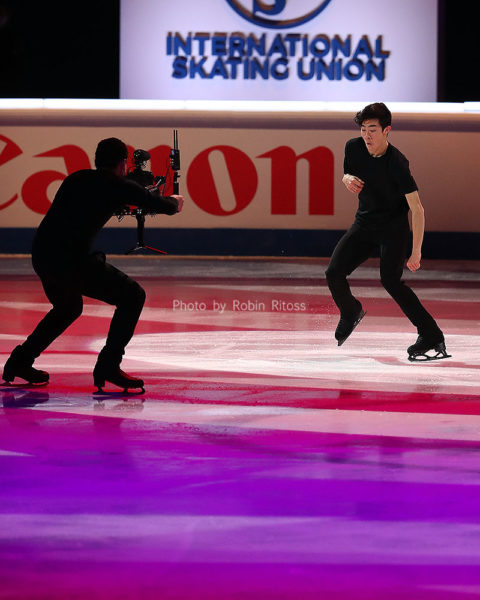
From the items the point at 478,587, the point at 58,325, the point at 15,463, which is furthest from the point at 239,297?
the point at 478,587

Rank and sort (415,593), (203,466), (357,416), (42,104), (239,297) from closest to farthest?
(415,593) < (203,466) < (357,416) < (239,297) < (42,104)

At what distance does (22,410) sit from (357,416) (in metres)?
1.99

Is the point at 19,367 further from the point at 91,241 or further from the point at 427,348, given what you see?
the point at 427,348

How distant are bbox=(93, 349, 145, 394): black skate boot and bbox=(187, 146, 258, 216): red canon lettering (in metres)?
14.2

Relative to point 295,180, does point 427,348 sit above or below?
below

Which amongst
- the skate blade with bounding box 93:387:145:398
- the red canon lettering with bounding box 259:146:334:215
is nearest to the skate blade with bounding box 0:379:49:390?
Answer: the skate blade with bounding box 93:387:145:398

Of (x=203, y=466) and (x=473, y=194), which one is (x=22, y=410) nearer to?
(x=203, y=466)

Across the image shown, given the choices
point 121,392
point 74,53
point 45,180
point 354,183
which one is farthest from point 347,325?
→ point 74,53

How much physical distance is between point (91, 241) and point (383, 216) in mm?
2544

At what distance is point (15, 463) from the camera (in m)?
6.20

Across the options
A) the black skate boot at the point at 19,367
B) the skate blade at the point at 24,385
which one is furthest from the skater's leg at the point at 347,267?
the black skate boot at the point at 19,367

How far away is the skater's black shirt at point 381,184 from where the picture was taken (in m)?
9.28

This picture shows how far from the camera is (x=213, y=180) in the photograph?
2227 centimetres

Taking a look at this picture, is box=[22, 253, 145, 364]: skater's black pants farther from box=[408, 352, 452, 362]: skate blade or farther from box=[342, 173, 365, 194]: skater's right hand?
box=[408, 352, 452, 362]: skate blade
